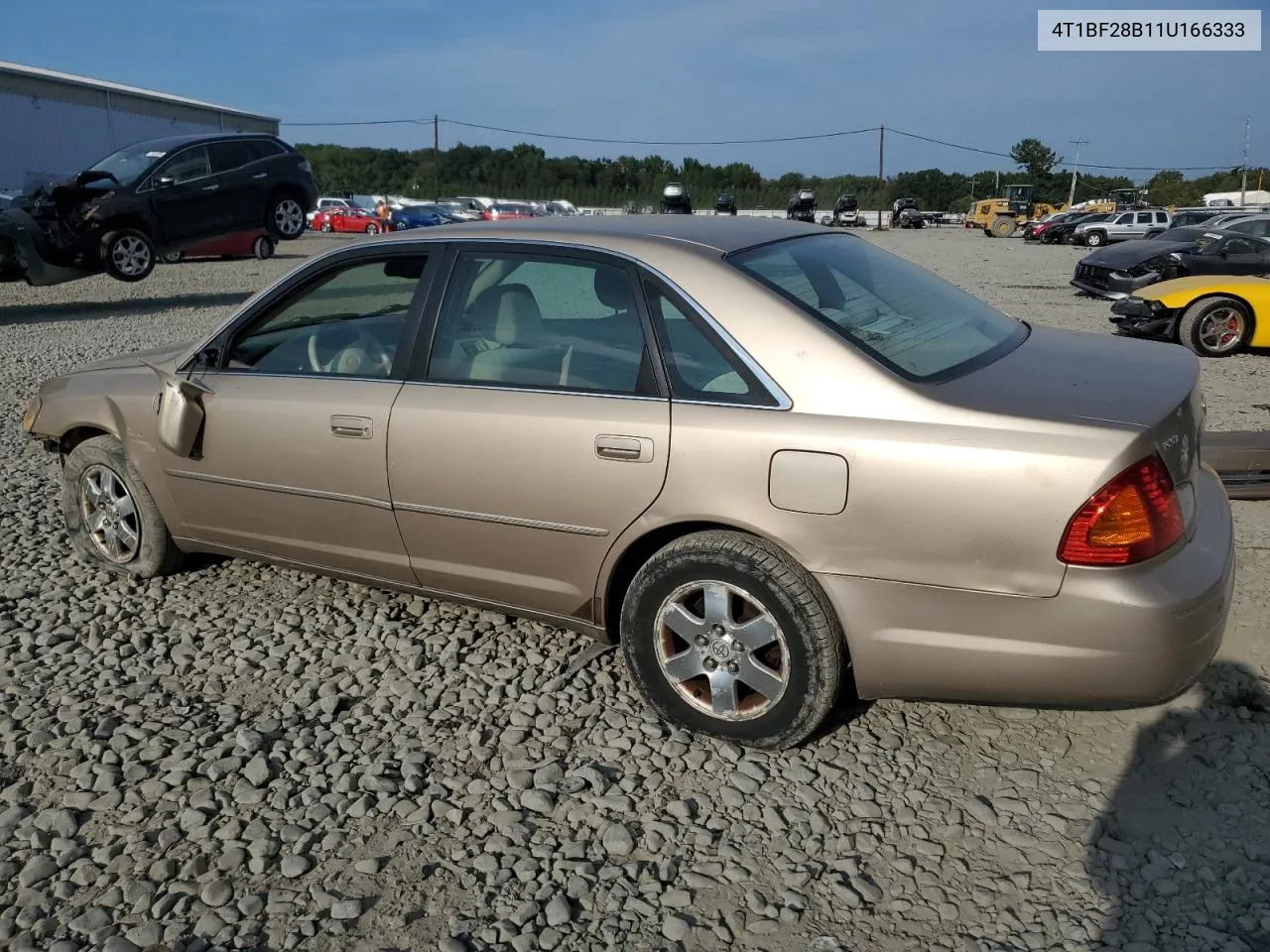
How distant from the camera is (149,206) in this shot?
15.1 m

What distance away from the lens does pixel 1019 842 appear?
2.71 meters

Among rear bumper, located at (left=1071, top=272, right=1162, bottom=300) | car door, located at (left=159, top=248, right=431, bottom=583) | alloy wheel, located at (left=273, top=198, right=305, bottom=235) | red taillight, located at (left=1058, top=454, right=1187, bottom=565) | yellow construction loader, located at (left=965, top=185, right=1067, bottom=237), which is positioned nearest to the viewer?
red taillight, located at (left=1058, top=454, right=1187, bottom=565)

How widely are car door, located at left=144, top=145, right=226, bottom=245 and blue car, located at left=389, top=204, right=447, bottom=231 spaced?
19.6m

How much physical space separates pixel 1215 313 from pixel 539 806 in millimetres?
9965

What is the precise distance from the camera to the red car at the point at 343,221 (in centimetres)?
3941

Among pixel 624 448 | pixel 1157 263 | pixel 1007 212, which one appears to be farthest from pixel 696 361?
pixel 1007 212

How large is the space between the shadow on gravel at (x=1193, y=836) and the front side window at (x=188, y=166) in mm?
15661

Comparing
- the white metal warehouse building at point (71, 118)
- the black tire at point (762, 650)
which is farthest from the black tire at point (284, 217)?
the white metal warehouse building at point (71, 118)

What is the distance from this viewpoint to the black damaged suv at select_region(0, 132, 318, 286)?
1398 centimetres

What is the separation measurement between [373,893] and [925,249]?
33436 mm

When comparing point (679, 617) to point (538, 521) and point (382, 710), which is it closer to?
point (538, 521)

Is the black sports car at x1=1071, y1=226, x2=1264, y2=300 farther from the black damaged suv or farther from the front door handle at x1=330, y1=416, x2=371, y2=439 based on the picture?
the front door handle at x1=330, y1=416, x2=371, y2=439

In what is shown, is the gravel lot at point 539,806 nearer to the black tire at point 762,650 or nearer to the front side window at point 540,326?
the black tire at point 762,650

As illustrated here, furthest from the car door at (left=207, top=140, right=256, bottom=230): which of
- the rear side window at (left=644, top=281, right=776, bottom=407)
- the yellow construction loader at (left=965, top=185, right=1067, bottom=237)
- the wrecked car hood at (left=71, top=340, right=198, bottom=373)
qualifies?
the yellow construction loader at (left=965, top=185, right=1067, bottom=237)
